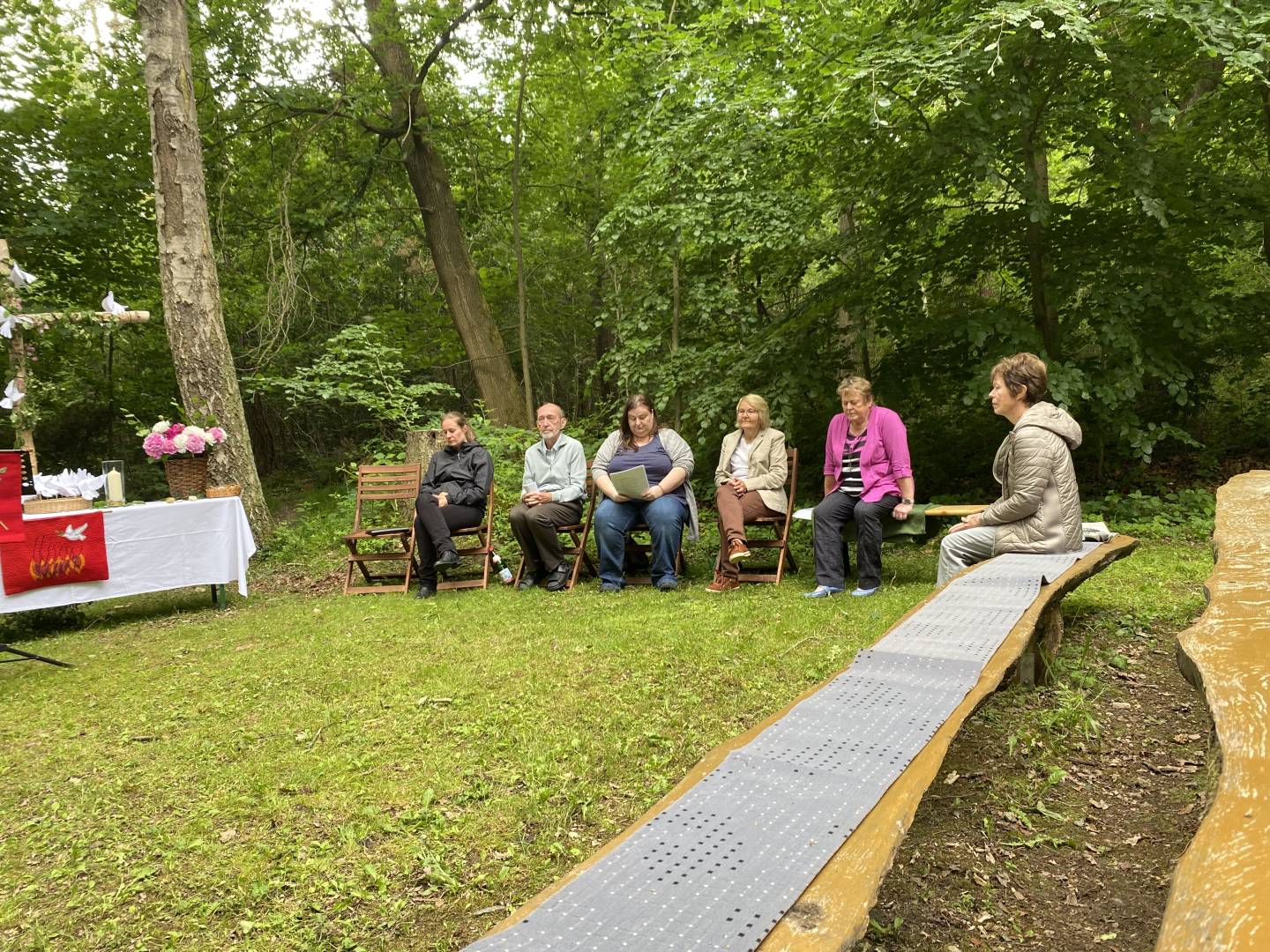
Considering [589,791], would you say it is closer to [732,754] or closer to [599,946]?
[732,754]

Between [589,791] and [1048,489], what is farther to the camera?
[1048,489]

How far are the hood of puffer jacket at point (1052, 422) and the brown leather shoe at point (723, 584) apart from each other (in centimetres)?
204

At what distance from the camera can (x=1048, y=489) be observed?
3.49m

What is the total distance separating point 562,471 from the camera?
5.58 meters

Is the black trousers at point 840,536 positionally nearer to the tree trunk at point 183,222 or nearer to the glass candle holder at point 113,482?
the glass candle holder at point 113,482

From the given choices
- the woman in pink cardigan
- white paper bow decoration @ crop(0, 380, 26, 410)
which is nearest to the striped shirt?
the woman in pink cardigan

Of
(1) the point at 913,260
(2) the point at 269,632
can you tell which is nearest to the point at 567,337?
(1) the point at 913,260

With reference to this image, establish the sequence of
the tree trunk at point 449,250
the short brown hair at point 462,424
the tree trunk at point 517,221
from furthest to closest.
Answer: the tree trunk at point 517,221 < the tree trunk at point 449,250 < the short brown hair at point 462,424

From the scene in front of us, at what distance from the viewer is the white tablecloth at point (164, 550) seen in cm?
450

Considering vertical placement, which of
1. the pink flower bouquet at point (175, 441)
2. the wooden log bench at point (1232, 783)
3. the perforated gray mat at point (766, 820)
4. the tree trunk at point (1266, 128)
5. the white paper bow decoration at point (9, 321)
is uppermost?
the tree trunk at point (1266, 128)

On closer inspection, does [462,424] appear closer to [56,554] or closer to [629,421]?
[629,421]

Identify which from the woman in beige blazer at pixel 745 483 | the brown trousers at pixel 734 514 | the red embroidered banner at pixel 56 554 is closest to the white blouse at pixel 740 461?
the woman in beige blazer at pixel 745 483

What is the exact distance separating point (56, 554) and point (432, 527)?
212cm

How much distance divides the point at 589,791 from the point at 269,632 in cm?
297
